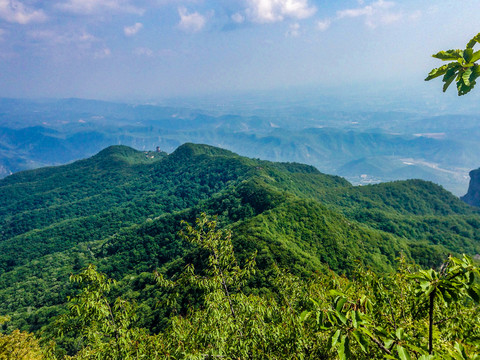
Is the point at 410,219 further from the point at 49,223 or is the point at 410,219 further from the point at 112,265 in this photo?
the point at 49,223

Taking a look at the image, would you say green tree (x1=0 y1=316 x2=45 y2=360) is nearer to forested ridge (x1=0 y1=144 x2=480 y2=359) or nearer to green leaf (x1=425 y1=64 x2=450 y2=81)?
forested ridge (x1=0 y1=144 x2=480 y2=359)

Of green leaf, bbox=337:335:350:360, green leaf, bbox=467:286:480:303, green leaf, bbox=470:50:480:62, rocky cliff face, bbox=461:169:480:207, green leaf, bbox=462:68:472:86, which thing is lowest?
rocky cliff face, bbox=461:169:480:207

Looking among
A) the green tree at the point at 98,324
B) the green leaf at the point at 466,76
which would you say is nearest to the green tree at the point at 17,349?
the green tree at the point at 98,324

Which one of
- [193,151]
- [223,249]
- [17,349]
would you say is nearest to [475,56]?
[223,249]

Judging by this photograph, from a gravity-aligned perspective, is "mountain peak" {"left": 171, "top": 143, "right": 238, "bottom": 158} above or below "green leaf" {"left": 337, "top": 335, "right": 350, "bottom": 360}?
below

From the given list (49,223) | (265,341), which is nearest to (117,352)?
(265,341)

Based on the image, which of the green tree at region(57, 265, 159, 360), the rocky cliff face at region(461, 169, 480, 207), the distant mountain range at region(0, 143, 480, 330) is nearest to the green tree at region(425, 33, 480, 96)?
the distant mountain range at region(0, 143, 480, 330)
